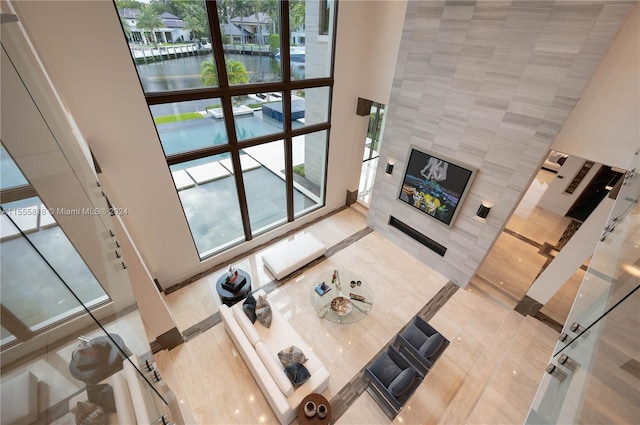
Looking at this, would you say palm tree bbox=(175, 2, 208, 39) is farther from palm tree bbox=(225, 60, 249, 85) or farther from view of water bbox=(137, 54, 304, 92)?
palm tree bbox=(225, 60, 249, 85)

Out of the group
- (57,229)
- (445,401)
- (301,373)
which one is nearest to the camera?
(57,229)

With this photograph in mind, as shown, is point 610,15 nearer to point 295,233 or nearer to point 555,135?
point 555,135

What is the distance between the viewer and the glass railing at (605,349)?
66.8 inches

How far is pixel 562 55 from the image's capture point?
3.48 meters

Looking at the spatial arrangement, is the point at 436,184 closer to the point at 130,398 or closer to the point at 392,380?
the point at 392,380

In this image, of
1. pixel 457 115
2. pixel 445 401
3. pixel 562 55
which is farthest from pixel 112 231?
pixel 562 55

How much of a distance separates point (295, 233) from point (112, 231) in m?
4.41

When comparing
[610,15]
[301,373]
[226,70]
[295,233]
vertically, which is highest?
[610,15]

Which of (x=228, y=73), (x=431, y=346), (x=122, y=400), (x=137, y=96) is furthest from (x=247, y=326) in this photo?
(x=228, y=73)

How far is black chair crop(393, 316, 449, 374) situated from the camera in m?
3.97

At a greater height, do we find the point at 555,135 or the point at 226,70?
the point at 226,70

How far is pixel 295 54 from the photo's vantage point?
16.5 ft

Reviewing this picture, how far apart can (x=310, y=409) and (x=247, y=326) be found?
1.48 m

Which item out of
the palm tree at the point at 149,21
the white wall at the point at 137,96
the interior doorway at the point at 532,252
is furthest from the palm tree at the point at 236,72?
the interior doorway at the point at 532,252
